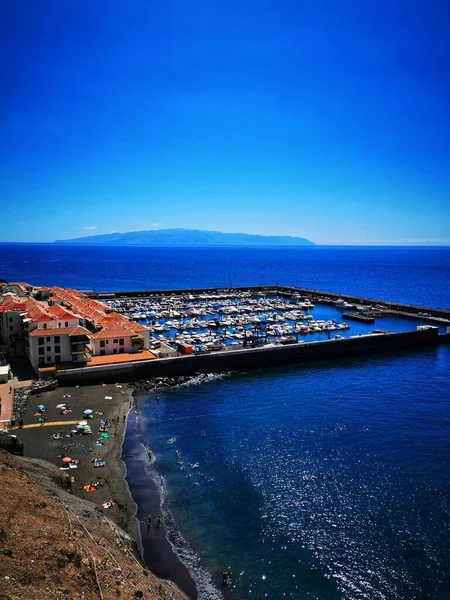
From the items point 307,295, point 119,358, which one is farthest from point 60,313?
point 307,295

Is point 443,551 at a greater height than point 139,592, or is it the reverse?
point 139,592

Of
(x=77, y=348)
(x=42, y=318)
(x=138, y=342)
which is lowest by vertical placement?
(x=138, y=342)

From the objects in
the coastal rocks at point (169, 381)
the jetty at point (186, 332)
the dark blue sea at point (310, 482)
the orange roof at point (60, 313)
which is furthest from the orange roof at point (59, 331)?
the dark blue sea at point (310, 482)

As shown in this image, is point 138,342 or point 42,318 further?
point 138,342

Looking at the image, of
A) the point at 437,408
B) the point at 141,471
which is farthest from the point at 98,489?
the point at 437,408

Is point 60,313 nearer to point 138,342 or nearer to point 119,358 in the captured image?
point 119,358

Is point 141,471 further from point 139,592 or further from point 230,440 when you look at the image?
point 139,592
